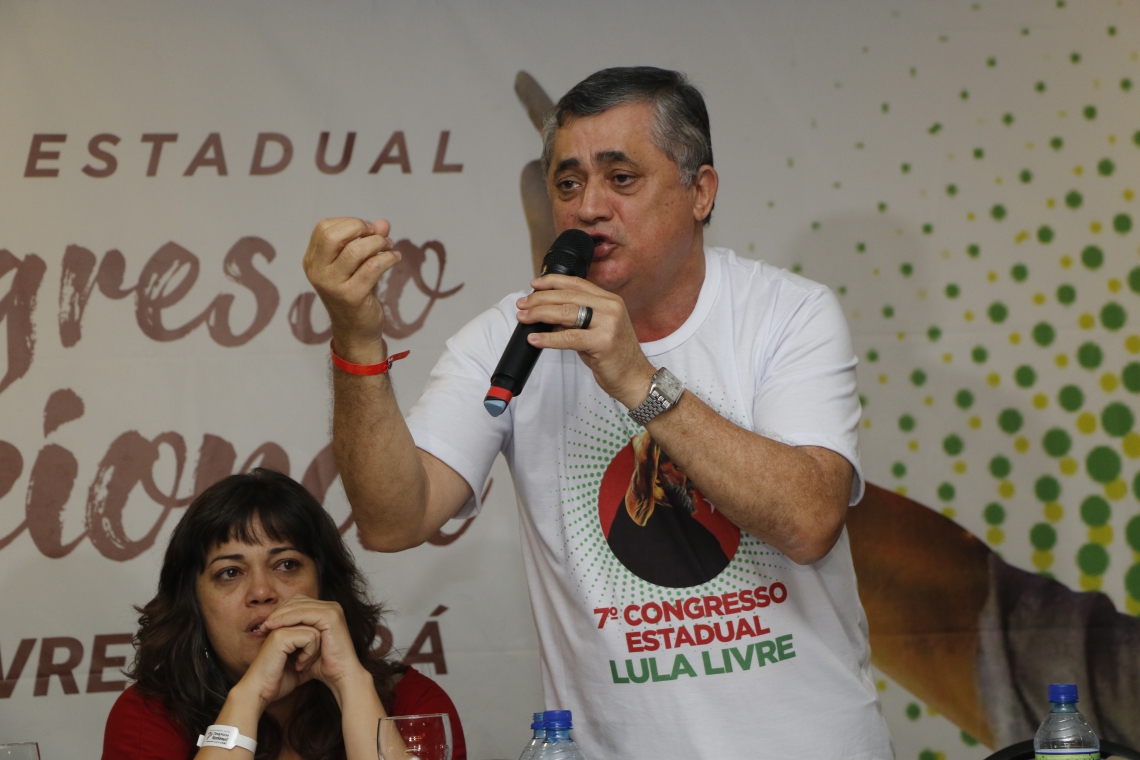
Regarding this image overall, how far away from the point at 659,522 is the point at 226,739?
769mm

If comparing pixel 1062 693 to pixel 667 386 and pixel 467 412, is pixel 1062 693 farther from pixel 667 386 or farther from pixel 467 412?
pixel 467 412

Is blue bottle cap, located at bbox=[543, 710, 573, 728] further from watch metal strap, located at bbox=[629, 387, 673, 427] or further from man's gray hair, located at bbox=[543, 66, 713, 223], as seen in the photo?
man's gray hair, located at bbox=[543, 66, 713, 223]

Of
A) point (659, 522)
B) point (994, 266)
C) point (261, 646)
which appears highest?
point (994, 266)

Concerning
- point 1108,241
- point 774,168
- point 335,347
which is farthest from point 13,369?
point 1108,241

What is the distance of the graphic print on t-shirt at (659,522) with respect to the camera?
145cm

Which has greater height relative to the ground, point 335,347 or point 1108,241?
point 1108,241

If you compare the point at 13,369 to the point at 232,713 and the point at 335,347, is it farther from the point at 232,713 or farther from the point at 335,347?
the point at 335,347

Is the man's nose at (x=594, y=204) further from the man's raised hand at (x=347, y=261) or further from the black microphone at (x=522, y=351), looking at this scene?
the man's raised hand at (x=347, y=261)

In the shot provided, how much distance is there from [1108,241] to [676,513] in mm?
1655

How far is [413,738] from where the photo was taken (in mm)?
1126

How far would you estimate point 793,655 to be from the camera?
4.66 feet

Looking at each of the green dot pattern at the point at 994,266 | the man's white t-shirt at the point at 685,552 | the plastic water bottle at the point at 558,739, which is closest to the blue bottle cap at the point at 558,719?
the plastic water bottle at the point at 558,739

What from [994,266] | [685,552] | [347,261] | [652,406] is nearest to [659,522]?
[685,552]

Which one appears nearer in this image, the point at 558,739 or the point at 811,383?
the point at 558,739
